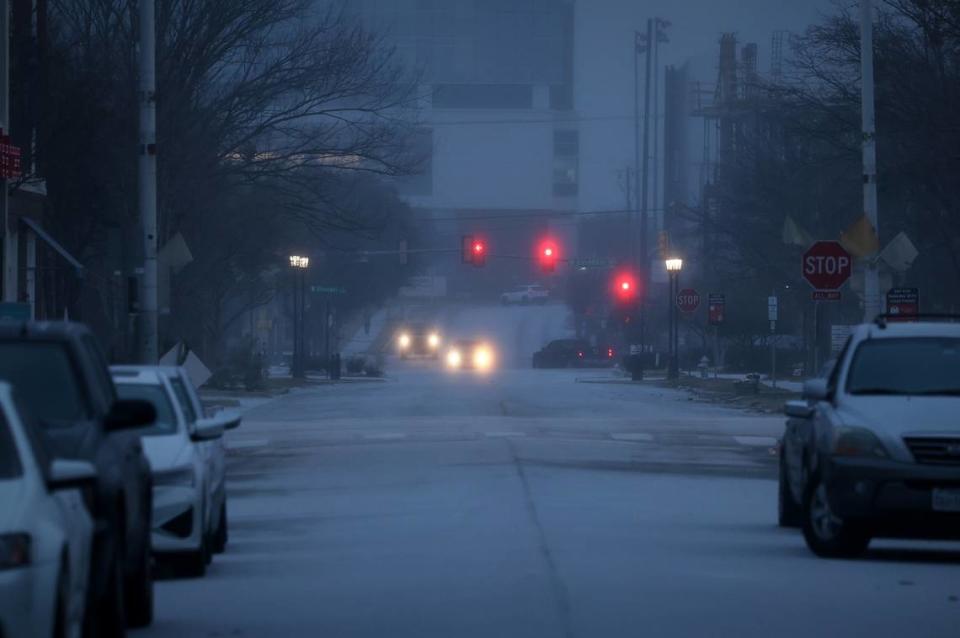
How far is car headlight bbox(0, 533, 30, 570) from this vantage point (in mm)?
6734

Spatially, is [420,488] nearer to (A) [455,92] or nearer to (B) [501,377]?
(B) [501,377]

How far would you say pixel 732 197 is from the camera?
63281mm

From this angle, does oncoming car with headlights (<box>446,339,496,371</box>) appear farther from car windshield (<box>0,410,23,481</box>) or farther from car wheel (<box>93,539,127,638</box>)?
car windshield (<box>0,410,23,481</box>)

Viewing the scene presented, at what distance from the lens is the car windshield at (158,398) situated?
13511 mm

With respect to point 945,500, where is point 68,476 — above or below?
above

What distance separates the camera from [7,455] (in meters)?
7.52

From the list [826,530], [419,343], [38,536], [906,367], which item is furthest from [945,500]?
[419,343]

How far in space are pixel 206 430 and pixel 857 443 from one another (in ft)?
16.4

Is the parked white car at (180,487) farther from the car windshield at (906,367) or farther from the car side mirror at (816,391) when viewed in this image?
the car windshield at (906,367)

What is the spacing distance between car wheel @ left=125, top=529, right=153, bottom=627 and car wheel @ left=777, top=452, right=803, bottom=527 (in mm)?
7319

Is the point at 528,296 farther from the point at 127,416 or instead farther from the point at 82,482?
the point at 82,482

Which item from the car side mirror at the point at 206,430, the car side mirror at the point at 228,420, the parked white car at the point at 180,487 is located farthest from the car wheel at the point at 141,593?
the car side mirror at the point at 228,420

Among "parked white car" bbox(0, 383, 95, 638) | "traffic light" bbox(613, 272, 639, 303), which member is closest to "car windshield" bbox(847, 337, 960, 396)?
"parked white car" bbox(0, 383, 95, 638)

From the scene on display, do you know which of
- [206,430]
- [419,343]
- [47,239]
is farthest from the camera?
[419,343]
